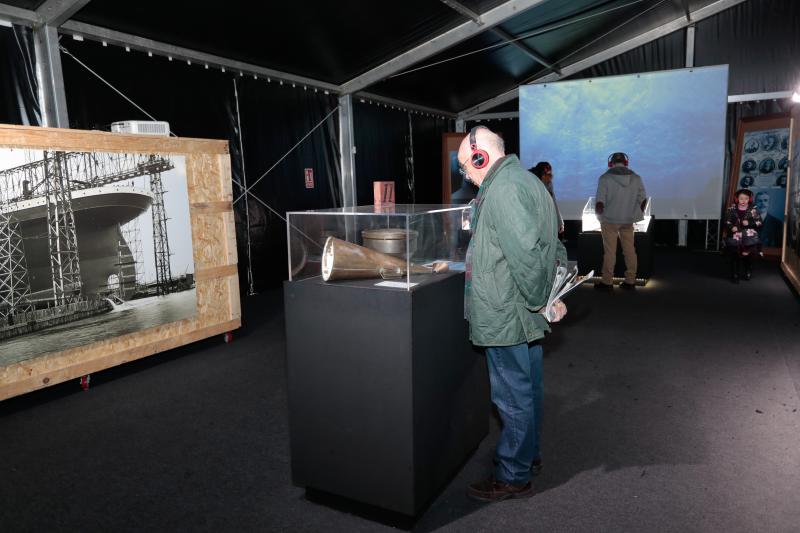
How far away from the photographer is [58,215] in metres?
3.54

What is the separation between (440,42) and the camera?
730cm

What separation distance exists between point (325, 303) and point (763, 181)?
368 inches

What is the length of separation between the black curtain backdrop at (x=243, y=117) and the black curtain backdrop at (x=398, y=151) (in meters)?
0.86

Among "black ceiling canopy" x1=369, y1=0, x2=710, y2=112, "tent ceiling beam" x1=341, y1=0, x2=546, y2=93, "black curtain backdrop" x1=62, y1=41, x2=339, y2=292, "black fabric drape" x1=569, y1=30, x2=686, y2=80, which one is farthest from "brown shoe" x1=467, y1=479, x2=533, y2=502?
"black fabric drape" x1=569, y1=30, x2=686, y2=80

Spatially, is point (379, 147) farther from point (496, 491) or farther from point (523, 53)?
point (496, 491)

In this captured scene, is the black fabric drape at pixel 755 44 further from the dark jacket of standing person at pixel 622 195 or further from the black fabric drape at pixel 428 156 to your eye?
the dark jacket of standing person at pixel 622 195

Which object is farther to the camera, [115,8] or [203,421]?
[115,8]

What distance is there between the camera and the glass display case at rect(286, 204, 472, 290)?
2221mm

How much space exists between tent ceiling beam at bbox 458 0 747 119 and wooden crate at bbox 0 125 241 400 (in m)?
8.14

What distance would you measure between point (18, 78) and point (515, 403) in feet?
15.3

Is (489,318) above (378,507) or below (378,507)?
above

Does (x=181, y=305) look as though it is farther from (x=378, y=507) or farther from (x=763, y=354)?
(x=763, y=354)

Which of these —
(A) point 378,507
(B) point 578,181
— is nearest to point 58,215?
(A) point 378,507

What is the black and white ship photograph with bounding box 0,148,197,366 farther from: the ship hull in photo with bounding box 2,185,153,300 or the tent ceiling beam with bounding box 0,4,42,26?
the tent ceiling beam with bounding box 0,4,42,26
